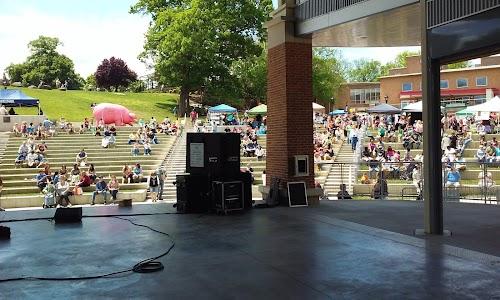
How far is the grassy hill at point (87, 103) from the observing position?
161ft

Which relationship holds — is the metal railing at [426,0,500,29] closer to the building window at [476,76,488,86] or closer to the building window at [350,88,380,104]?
the building window at [476,76,488,86]

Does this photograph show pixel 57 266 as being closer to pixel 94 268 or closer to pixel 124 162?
pixel 94 268

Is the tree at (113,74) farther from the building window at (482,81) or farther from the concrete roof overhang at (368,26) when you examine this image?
the concrete roof overhang at (368,26)

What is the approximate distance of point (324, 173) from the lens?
22328mm

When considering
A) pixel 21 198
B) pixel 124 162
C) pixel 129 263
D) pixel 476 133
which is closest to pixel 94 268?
pixel 129 263

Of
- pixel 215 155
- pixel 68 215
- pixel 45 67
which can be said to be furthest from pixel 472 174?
pixel 45 67

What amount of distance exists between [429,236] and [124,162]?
62.3 ft

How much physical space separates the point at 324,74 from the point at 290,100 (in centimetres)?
4769

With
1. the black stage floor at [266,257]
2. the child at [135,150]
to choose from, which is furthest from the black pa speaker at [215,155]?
the child at [135,150]

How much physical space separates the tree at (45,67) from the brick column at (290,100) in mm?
66369

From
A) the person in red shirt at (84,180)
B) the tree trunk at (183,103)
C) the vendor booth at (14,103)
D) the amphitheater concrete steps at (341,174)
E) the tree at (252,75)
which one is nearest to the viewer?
the amphitheater concrete steps at (341,174)

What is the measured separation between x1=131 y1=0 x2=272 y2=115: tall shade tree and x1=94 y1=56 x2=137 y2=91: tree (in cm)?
2073

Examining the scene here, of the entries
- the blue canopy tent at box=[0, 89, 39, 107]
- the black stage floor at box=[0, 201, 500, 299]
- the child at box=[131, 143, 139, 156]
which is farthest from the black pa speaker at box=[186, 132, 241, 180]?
the blue canopy tent at box=[0, 89, 39, 107]

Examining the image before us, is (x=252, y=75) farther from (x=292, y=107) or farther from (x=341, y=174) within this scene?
(x=292, y=107)
